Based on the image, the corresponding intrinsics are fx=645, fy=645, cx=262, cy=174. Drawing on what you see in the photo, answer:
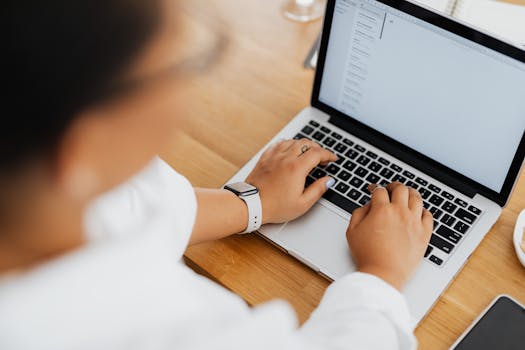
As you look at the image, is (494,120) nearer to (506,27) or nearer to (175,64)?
(506,27)

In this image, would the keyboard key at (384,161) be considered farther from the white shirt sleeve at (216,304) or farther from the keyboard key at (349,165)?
the white shirt sleeve at (216,304)

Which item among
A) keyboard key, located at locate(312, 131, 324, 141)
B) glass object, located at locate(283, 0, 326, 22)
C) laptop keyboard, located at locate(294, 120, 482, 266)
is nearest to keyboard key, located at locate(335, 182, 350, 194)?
laptop keyboard, located at locate(294, 120, 482, 266)

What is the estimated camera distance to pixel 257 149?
1.05 metres

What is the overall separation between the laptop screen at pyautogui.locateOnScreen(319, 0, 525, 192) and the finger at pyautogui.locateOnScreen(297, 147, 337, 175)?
0.29 feet

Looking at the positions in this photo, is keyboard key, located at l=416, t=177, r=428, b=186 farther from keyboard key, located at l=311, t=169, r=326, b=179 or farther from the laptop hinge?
keyboard key, located at l=311, t=169, r=326, b=179

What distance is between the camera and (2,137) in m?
0.43

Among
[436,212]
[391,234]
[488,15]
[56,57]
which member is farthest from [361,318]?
[488,15]

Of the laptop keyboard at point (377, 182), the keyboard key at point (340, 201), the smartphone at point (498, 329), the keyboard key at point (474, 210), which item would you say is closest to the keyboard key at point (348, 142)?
the laptop keyboard at point (377, 182)

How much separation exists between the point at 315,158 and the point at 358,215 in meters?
0.12

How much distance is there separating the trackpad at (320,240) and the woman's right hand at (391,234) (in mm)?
24

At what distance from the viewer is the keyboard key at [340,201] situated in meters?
0.93

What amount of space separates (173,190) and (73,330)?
348mm

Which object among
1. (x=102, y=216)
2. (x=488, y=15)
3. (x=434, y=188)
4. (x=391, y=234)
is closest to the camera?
(x=102, y=216)

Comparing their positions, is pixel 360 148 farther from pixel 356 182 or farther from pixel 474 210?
pixel 474 210
